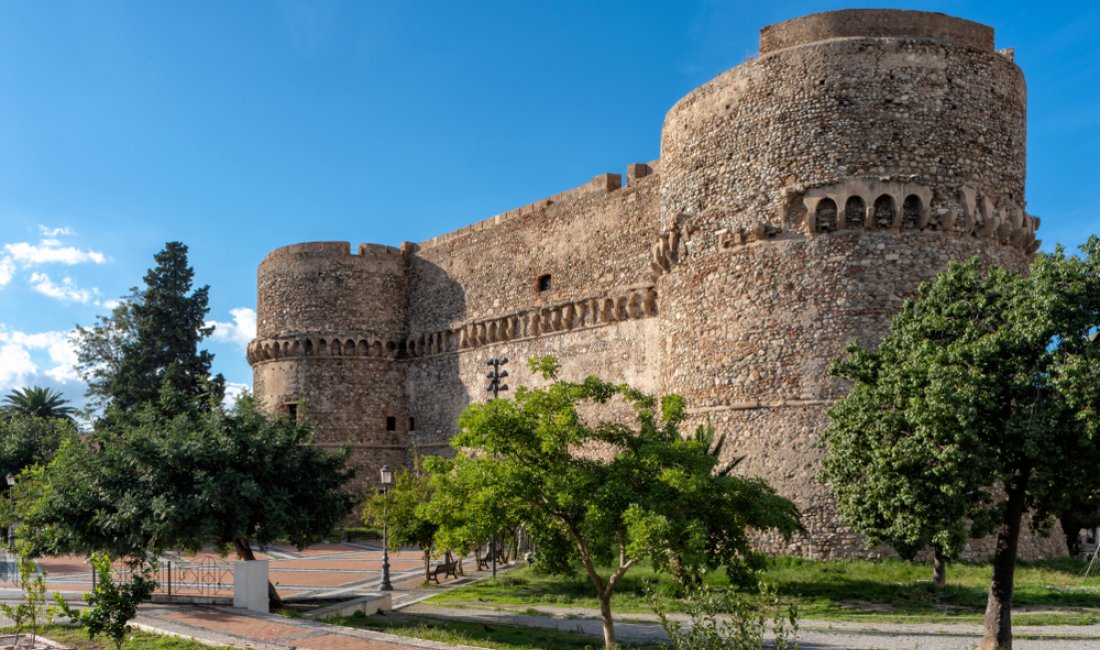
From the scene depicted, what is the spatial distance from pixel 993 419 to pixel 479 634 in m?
7.39

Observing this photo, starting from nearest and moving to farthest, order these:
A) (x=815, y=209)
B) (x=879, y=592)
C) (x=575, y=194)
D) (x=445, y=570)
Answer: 1. (x=879, y=592)
2. (x=815, y=209)
3. (x=445, y=570)
4. (x=575, y=194)

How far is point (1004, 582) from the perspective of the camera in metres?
11.9

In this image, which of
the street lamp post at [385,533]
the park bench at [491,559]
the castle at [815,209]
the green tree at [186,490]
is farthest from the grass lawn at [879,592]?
the green tree at [186,490]

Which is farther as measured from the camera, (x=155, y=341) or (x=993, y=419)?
(x=155, y=341)

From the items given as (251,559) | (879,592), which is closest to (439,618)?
(251,559)

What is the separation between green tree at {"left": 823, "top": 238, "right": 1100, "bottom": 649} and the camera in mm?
11180

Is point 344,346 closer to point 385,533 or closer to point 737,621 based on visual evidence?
point 385,533

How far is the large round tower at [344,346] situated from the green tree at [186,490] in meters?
17.3

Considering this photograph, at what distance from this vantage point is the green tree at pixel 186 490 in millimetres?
14781

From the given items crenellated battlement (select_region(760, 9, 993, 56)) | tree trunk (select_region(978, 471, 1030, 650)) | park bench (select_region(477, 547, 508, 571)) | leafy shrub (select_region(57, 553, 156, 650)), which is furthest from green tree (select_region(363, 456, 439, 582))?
crenellated battlement (select_region(760, 9, 993, 56))

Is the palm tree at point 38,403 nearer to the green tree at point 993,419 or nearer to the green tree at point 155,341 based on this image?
the green tree at point 155,341

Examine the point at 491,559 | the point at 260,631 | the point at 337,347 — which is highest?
the point at 337,347

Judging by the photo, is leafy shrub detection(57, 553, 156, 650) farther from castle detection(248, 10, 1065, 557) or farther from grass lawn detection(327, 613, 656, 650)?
castle detection(248, 10, 1065, 557)

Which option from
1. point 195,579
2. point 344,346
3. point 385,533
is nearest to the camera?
point 195,579
